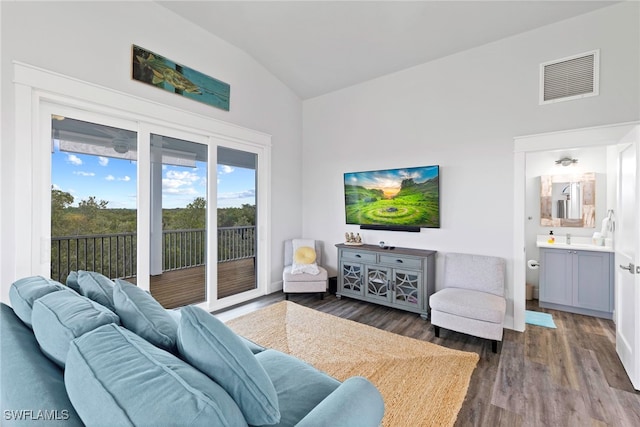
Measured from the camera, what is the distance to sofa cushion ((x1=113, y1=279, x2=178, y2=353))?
3.76ft

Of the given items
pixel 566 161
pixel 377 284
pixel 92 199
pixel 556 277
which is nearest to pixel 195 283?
pixel 92 199

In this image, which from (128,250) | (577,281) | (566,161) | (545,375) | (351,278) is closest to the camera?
(545,375)

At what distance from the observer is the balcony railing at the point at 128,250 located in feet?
8.68

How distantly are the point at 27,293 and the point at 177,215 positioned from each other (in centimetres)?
211

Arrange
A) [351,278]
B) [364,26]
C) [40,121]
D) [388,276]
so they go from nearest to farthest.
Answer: [40,121] < [364,26] < [388,276] < [351,278]

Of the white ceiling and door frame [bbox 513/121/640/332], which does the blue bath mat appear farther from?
the white ceiling

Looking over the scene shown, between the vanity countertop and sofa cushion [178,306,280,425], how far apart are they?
14.3ft

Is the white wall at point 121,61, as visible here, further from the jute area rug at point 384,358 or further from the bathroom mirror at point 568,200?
the bathroom mirror at point 568,200

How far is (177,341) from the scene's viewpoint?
115 cm

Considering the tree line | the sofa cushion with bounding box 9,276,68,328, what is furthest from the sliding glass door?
the sofa cushion with bounding box 9,276,68,328

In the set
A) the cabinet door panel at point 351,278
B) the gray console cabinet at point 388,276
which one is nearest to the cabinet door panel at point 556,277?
the gray console cabinet at point 388,276

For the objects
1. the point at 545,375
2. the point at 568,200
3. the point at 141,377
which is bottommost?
the point at 545,375

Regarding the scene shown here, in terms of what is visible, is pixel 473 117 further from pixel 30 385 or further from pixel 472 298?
pixel 30 385

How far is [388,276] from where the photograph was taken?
3.75 meters
